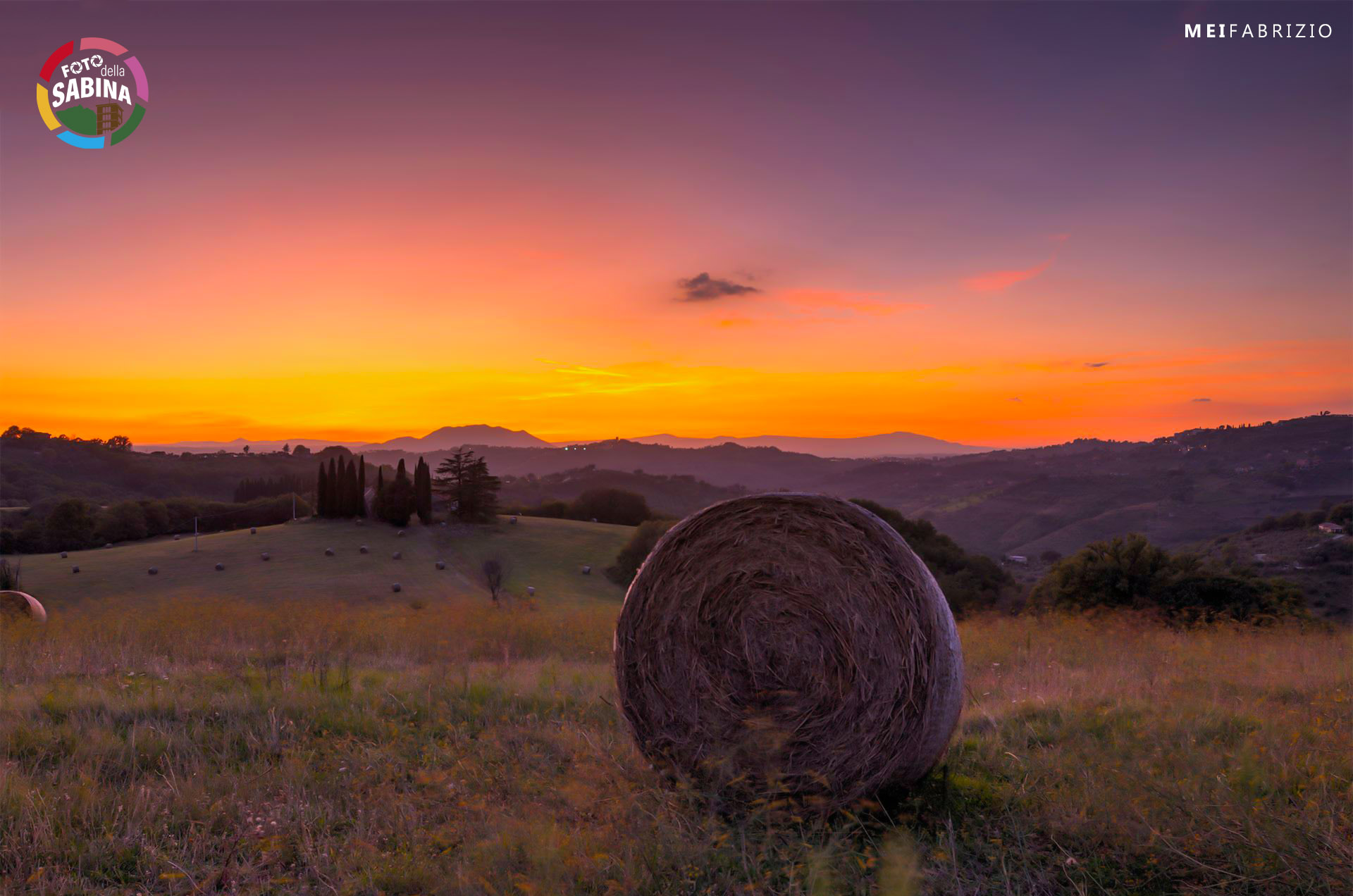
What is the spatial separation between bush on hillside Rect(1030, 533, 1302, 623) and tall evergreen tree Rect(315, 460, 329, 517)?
139ft

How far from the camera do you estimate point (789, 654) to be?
550 centimetres

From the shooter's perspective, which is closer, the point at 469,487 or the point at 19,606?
the point at 19,606

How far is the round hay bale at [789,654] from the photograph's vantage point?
17.1ft

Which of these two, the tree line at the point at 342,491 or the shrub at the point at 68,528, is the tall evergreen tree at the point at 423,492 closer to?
the tree line at the point at 342,491

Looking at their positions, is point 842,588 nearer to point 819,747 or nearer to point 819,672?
point 819,672

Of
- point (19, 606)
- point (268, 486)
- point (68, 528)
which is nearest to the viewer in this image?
point (19, 606)

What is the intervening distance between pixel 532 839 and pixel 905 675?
8.81ft

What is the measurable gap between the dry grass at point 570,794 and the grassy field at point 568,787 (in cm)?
2

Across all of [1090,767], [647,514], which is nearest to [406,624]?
[1090,767]

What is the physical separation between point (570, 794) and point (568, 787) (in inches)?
1.7

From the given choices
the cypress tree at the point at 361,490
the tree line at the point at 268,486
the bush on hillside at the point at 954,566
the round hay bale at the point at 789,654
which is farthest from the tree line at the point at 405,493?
the round hay bale at the point at 789,654

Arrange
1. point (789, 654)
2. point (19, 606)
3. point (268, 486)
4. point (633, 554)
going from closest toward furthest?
point (789, 654), point (19, 606), point (633, 554), point (268, 486)

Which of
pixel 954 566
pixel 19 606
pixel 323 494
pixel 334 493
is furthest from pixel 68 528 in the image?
pixel 954 566

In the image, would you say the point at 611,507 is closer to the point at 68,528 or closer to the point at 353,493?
the point at 353,493
